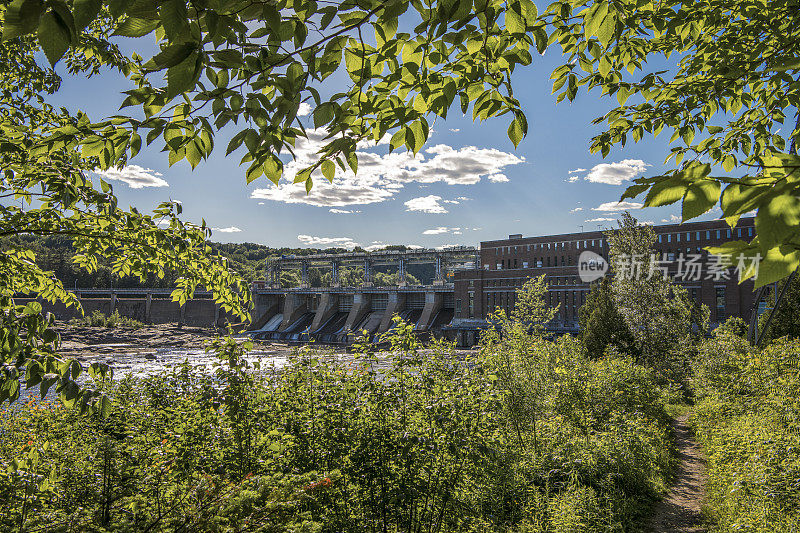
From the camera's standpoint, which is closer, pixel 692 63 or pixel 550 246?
pixel 692 63

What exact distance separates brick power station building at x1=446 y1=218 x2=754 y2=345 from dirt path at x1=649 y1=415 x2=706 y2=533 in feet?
112

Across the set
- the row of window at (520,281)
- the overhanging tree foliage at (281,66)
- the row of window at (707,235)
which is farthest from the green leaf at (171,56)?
the row of window at (520,281)

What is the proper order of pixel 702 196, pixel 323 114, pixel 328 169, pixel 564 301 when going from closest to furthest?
pixel 702 196, pixel 323 114, pixel 328 169, pixel 564 301

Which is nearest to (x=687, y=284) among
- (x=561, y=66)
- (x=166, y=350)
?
(x=561, y=66)

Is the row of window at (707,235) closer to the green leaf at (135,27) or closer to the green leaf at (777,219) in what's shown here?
the green leaf at (777,219)

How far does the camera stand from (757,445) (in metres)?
9.57

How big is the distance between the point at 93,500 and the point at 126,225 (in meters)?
3.23

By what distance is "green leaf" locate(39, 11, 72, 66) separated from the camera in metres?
1.39

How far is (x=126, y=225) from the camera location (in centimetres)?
508

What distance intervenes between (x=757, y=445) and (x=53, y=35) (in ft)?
42.9

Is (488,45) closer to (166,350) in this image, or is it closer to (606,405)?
(606,405)

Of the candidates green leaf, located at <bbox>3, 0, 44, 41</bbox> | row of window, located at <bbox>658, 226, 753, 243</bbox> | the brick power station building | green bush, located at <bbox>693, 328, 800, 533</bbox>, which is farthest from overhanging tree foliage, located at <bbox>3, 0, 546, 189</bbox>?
row of window, located at <bbox>658, 226, 753, 243</bbox>

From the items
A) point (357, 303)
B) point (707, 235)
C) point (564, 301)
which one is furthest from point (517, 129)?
point (357, 303)

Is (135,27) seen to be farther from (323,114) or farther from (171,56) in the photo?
(323,114)
